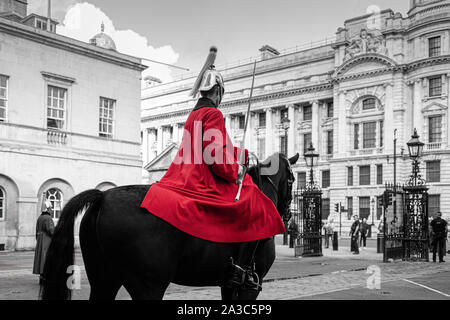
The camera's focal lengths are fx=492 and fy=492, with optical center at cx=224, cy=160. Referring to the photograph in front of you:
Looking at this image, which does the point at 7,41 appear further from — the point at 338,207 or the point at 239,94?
the point at 239,94

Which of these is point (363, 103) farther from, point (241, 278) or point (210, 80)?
point (241, 278)

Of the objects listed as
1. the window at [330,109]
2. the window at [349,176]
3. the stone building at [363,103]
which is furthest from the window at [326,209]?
the window at [330,109]

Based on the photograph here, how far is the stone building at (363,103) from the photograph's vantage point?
54094 millimetres

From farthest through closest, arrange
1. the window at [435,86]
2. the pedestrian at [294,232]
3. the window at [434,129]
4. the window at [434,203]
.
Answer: the window at [434,129], the window at [435,86], the window at [434,203], the pedestrian at [294,232]

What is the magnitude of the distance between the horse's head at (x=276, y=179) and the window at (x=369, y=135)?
55824 mm

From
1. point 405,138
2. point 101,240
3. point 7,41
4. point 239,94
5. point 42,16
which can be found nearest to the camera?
point 101,240

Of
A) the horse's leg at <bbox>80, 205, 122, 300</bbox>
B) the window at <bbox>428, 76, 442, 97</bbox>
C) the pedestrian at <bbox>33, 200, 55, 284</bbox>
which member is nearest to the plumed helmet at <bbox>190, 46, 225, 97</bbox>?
the horse's leg at <bbox>80, 205, 122, 300</bbox>

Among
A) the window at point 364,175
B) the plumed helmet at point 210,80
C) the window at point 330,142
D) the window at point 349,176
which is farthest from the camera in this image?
the window at point 330,142

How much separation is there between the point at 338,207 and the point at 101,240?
5623 cm

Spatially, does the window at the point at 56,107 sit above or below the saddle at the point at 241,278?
above

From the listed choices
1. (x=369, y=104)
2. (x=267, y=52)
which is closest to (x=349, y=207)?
(x=369, y=104)

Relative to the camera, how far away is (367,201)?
2280 inches

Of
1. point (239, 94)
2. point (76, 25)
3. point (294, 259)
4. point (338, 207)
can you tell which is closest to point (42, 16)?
point (76, 25)

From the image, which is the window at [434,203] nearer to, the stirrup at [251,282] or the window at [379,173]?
the window at [379,173]
